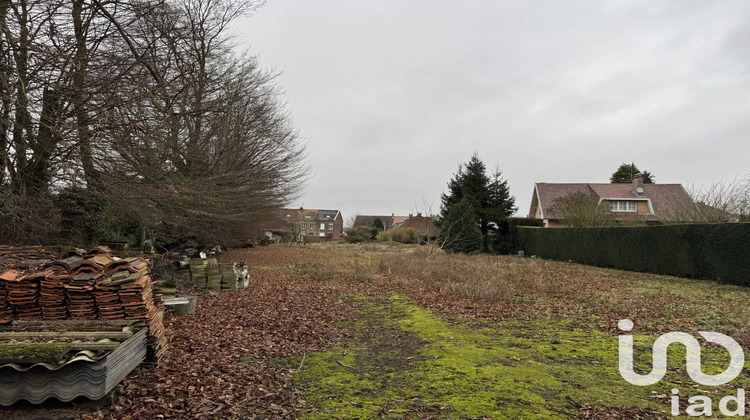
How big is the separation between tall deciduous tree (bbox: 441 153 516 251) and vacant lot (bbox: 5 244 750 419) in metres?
20.9

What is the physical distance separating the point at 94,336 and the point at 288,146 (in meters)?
17.7

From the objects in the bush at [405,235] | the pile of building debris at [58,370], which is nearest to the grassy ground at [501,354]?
the pile of building debris at [58,370]

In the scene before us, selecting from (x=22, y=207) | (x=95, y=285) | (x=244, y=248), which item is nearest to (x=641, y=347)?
(x=95, y=285)

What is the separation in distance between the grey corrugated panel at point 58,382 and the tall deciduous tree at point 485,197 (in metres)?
29.6

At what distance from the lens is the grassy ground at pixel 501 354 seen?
392cm

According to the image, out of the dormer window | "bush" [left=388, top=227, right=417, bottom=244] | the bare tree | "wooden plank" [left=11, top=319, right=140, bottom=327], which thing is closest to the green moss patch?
"wooden plank" [left=11, top=319, right=140, bottom=327]

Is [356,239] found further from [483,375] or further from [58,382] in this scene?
[58,382]

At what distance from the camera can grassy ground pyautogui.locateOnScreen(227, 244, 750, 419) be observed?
154 inches

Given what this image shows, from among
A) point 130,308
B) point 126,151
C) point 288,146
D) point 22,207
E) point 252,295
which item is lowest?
point 252,295

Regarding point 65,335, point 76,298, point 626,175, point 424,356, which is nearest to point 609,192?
point 626,175

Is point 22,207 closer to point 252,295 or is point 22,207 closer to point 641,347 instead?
point 252,295

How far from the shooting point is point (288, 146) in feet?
69.8

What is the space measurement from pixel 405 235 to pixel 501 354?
38.6m

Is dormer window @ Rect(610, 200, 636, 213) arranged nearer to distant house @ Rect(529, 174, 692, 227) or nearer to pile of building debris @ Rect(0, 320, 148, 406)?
distant house @ Rect(529, 174, 692, 227)
